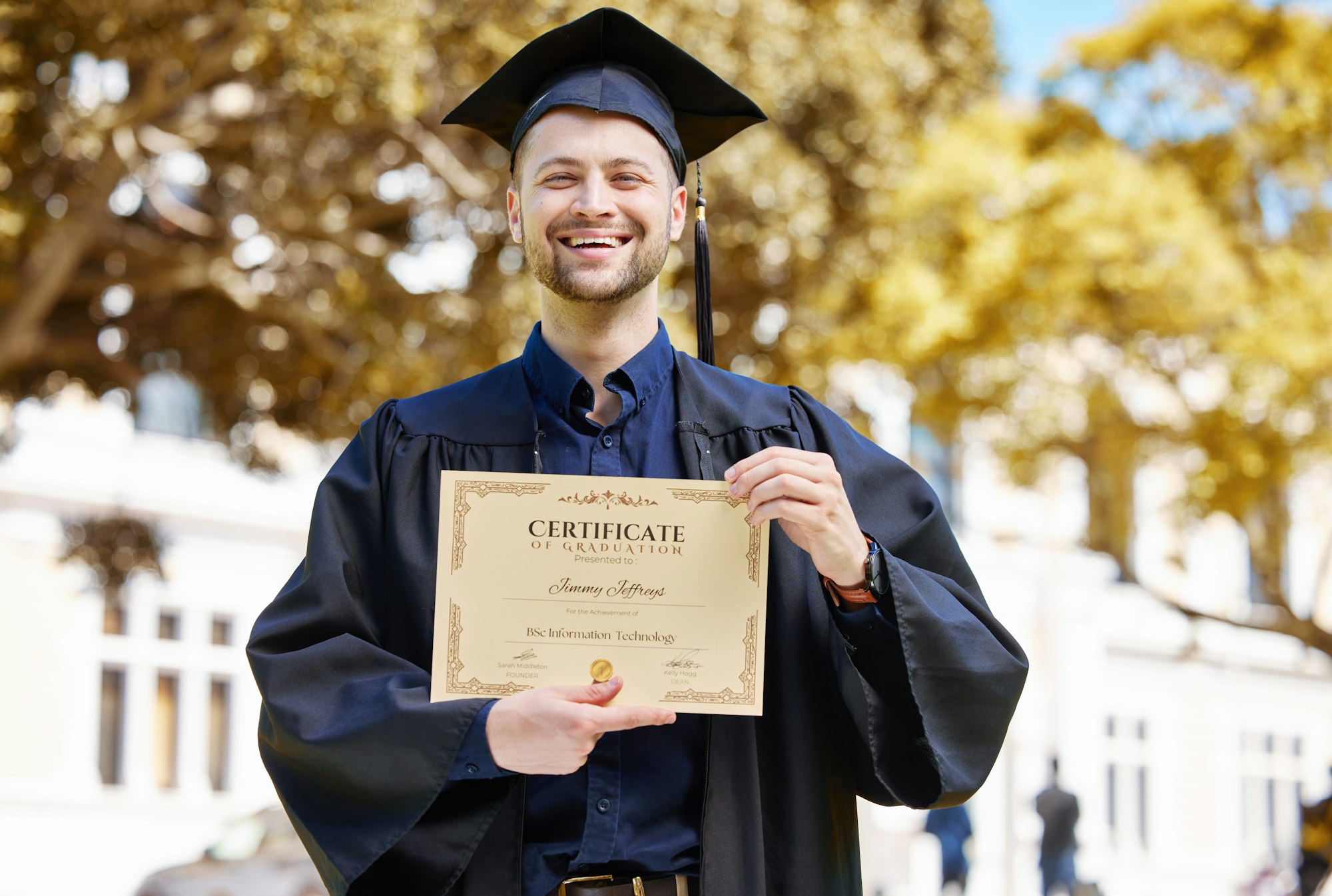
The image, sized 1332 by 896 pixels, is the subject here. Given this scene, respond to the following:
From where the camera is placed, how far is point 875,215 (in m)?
12.4

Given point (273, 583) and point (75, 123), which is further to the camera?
point (273, 583)

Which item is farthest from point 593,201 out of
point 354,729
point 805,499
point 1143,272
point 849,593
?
point 1143,272

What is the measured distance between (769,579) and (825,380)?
9.72 metres

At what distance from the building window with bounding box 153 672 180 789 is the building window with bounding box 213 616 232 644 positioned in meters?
0.75

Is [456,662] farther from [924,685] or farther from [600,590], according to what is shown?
[924,685]

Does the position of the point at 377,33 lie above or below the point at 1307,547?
above

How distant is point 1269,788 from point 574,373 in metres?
28.2

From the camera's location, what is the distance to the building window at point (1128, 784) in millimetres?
25391

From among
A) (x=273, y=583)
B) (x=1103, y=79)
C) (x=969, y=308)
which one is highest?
(x=1103, y=79)

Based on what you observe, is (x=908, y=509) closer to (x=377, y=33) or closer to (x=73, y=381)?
(x=377, y=33)

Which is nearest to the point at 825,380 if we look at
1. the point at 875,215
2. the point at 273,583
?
the point at 875,215

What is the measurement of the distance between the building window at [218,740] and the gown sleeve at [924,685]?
50.3ft

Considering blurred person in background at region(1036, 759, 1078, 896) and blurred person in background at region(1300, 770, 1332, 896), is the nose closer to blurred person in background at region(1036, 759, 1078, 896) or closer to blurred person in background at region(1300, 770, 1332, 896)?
blurred person in background at region(1300, 770, 1332, 896)

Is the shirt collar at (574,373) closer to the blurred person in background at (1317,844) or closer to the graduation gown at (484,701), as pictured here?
the graduation gown at (484,701)
